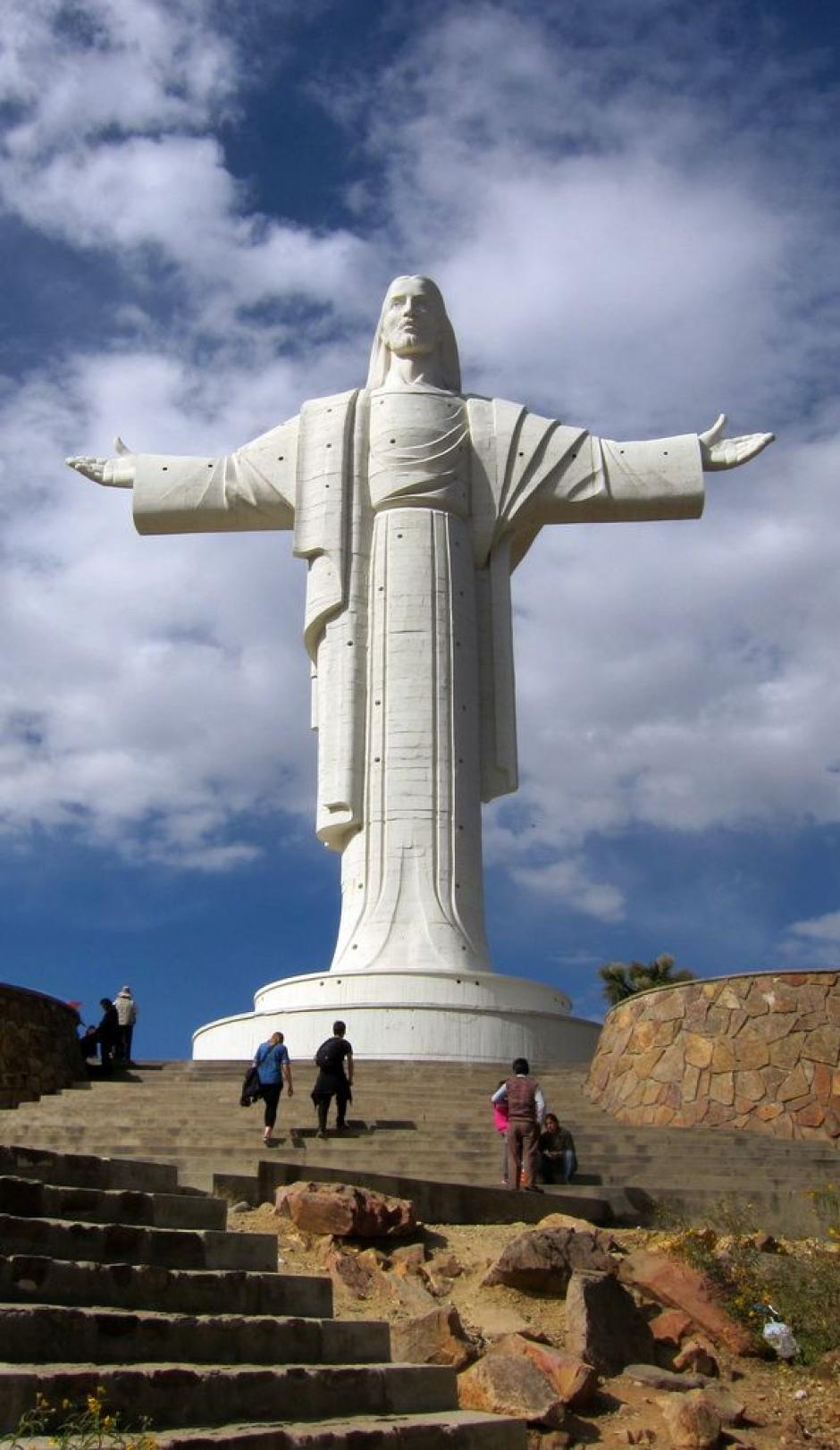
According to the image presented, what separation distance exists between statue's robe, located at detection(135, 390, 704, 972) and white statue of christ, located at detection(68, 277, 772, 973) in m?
0.03

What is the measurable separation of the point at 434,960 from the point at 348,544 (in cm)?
599

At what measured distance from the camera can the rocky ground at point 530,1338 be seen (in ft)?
19.4

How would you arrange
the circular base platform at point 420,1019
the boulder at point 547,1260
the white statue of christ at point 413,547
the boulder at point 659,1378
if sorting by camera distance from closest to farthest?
the boulder at point 659,1378 → the boulder at point 547,1260 → the circular base platform at point 420,1019 → the white statue of christ at point 413,547

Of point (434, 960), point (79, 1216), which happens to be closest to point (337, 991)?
point (434, 960)

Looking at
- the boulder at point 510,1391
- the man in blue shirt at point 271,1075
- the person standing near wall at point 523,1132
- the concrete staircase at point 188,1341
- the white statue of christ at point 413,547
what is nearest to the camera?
the concrete staircase at point 188,1341

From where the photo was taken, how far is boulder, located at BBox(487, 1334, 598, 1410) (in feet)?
19.5

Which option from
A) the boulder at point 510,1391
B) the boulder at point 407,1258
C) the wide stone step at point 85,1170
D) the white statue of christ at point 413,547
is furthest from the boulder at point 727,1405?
the white statue of christ at point 413,547

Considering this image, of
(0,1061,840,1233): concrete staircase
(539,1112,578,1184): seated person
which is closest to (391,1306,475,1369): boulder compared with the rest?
(0,1061,840,1233): concrete staircase

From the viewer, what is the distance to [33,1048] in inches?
553

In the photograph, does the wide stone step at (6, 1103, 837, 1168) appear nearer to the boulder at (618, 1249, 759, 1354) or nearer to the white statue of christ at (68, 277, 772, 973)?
the boulder at (618, 1249, 759, 1354)

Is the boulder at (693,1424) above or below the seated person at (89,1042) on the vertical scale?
below

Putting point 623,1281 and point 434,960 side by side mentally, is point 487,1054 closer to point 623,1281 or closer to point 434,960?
point 434,960

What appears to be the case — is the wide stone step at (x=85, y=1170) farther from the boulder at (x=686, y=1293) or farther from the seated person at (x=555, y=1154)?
the seated person at (x=555, y=1154)

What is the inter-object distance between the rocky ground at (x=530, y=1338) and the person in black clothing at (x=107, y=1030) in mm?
8056
